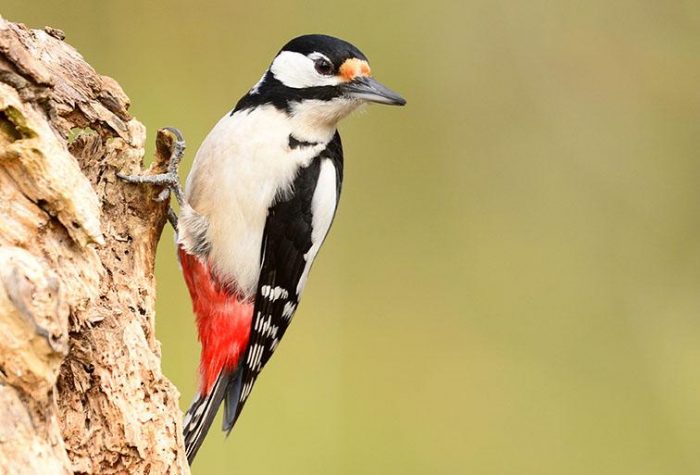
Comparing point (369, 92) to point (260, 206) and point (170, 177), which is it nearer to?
point (260, 206)

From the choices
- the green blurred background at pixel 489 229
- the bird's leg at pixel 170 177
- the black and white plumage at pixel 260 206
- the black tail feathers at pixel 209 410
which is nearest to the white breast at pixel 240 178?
the black and white plumage at pixel 260 206

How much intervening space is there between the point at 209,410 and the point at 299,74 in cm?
78

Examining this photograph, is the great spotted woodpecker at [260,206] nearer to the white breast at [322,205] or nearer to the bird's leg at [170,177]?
the white breast at [322,205]

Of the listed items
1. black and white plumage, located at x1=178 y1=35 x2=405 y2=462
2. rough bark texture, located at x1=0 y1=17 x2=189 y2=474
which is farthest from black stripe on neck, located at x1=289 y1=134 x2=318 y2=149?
rough bark texture, located at x1=0 y1=17 x2=189 y2=474

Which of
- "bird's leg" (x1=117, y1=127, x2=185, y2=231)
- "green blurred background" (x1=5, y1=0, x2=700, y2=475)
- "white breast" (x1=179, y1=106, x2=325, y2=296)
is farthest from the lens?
"green blurred background" (x1=5, y1=0, x2=700, y2=475)

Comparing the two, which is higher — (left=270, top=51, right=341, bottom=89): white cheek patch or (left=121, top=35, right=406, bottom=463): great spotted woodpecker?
(left=270, top=51, right=341, bottom=89): white cheek patch

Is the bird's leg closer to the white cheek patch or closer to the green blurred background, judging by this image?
the white cheek patch

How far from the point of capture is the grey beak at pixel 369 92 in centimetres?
254

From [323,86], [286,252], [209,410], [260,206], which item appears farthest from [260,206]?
[209,410]

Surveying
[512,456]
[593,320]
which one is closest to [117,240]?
[512,456]

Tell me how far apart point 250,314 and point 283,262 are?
0.46 ft

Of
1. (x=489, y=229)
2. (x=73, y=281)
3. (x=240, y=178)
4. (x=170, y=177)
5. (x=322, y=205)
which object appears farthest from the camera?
(x=489, y=229)

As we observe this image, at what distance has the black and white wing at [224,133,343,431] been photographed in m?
2.57

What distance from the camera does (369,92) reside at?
2.54 meters
